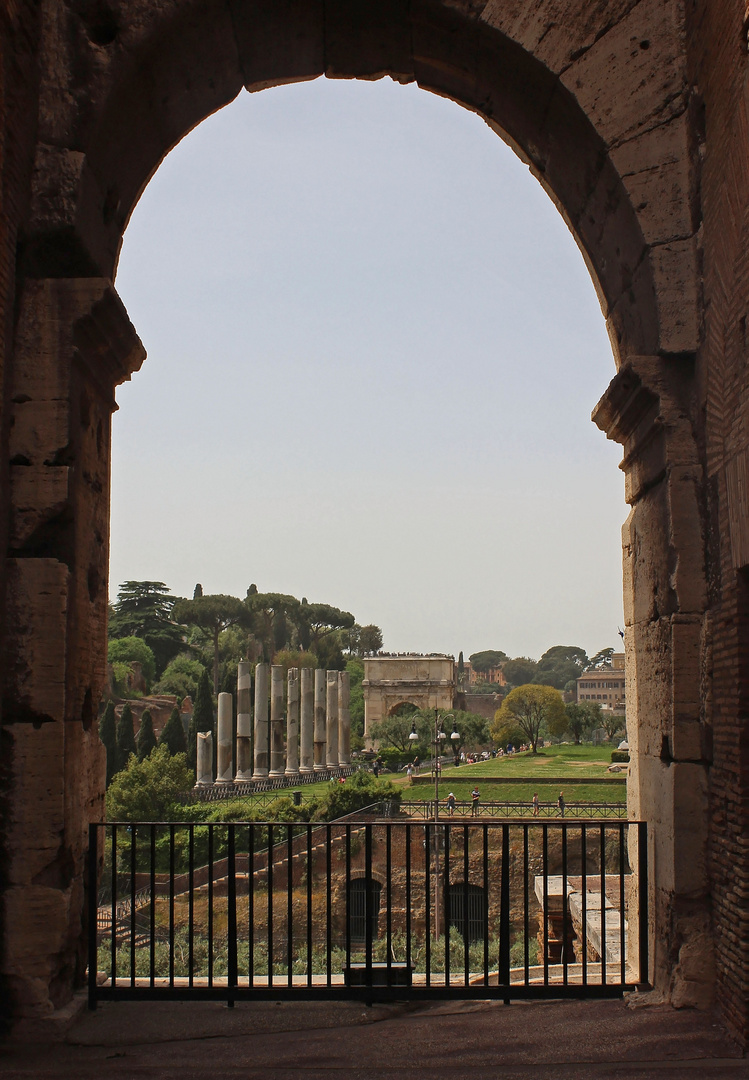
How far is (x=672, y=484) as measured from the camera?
15.6 ft

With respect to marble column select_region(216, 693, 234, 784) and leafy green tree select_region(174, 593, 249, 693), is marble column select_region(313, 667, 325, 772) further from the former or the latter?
leafy green tree select_region(174, 593, 249, 693)

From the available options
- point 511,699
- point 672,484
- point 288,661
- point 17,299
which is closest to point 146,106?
point 17,299

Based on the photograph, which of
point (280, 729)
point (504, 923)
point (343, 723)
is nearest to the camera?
point (504, 923)

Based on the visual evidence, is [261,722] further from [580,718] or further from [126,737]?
[580,718]

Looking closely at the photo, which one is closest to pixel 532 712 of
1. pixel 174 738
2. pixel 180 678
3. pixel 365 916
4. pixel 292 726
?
pixel 292 726

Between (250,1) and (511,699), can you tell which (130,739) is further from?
(250,1)

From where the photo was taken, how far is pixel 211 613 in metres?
66.5

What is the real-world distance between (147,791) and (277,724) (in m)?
11.9

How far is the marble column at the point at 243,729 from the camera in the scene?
1403 inches

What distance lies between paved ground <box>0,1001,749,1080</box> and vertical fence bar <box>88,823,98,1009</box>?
5.0 inches

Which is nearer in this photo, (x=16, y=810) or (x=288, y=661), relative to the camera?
(x=16, y=810)

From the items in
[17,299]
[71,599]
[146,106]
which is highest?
[146,106]

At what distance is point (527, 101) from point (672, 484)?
7.90 feet

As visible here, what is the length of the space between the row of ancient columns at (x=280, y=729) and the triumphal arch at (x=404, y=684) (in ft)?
42.7
